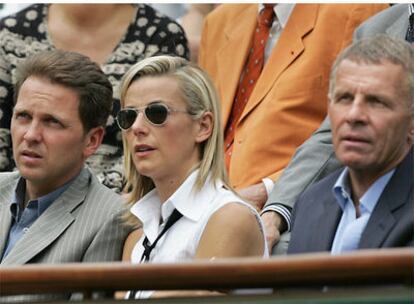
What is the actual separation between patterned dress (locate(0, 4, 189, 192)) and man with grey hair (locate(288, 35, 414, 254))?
1541 mm

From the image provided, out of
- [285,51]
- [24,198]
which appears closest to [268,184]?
[285,51]

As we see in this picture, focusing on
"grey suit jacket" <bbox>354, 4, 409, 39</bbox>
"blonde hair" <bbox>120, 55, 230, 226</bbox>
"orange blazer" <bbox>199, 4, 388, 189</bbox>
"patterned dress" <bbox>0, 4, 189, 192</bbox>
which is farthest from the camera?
"patterned dress" <bbox>0, 4, 189, 192</bbox>

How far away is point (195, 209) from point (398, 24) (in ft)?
4.10

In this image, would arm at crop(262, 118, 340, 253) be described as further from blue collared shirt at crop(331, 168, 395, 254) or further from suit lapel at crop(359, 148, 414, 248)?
suit lapel at crop(359, 148, 414, 248)

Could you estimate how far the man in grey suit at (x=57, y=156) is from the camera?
14.4 feet

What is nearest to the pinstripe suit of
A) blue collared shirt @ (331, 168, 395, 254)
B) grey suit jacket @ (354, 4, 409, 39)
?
blue collared shirt @ (331, 168, 395, 254)

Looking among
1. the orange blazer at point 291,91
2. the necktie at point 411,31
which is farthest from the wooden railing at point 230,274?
the orange blazer at point 291,91

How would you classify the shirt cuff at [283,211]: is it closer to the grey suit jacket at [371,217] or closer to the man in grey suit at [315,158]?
the man in grey suit at [315,158]

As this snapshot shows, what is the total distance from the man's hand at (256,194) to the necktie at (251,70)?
1.17 feet

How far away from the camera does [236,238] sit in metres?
3.94

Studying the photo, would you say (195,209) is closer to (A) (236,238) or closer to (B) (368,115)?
(A) (236,238)

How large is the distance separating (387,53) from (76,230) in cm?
124

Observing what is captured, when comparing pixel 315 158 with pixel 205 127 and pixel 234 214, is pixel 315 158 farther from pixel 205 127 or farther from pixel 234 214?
pixel 234 214

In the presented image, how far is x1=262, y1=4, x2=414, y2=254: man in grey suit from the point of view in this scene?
4.68 metres
